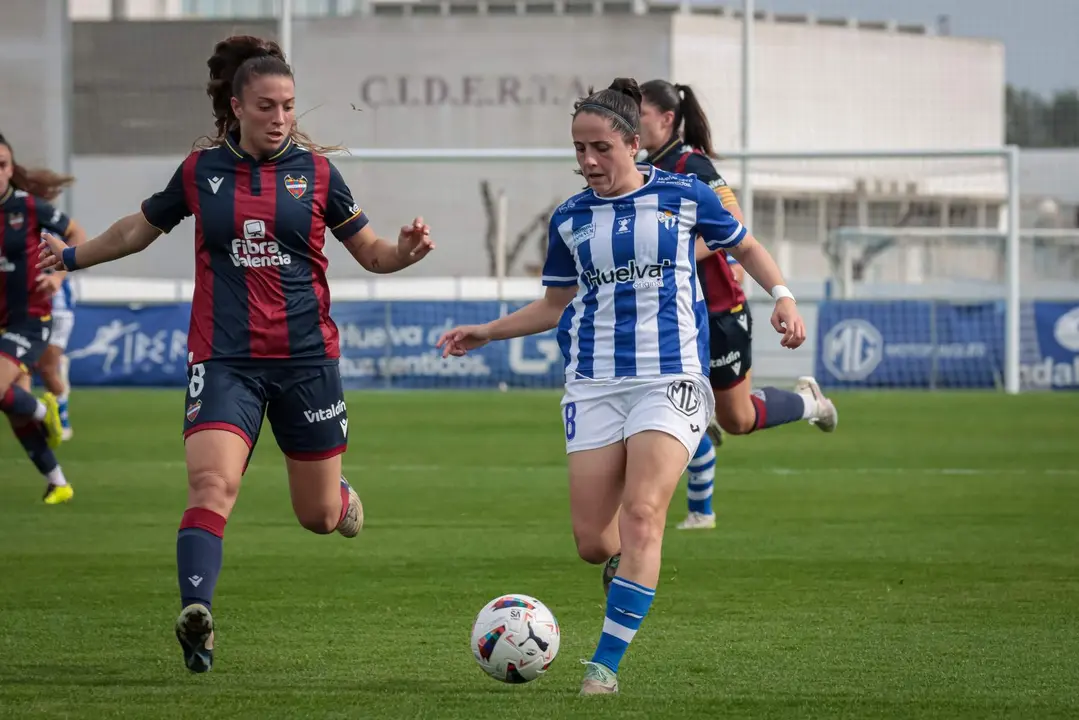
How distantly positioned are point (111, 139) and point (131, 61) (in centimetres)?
232

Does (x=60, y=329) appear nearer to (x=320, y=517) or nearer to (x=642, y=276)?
(x=320, y=517)

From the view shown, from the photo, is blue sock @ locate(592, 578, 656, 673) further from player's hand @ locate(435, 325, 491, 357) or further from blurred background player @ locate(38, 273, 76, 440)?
blurred background player @ locate(38, 273, 76, 440)

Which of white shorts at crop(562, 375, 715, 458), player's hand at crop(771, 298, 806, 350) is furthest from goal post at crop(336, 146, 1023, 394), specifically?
player's hand at crop(771, 298, 806, 350)

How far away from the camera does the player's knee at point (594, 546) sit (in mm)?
5828

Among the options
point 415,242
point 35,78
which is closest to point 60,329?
point 415,242

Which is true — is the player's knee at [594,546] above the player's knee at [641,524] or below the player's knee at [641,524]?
below

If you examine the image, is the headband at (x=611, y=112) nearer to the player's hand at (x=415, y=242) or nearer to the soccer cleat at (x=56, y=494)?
the player's hand at (x=415, y=242)

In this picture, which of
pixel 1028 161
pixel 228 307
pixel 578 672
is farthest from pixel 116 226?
pixel 1028 161

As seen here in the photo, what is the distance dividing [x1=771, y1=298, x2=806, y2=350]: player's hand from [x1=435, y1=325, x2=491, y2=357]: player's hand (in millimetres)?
1071

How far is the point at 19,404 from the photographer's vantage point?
10.5 meters

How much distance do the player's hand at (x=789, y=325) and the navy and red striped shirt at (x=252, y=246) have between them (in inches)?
65.8

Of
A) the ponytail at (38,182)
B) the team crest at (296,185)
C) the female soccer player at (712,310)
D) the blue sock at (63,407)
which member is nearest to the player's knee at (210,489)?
the team crest at (296,185)

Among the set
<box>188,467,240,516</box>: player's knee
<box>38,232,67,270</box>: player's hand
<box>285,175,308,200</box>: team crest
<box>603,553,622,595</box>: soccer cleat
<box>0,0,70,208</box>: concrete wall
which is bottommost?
<box>603,553,622,595</box>: soccer cleat

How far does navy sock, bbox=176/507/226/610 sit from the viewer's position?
540cm
